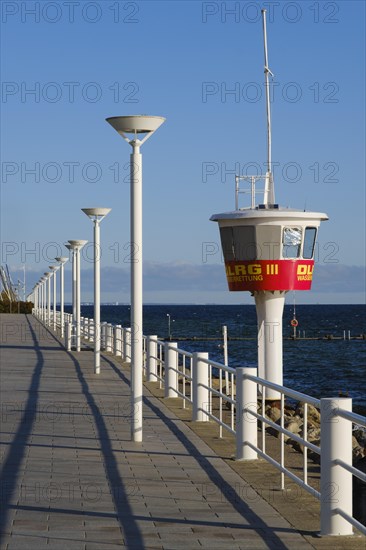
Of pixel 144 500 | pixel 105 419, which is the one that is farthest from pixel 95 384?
pixel 144 500

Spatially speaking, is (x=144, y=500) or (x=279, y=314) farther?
(x=279, y=314)

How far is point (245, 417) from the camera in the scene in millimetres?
11828

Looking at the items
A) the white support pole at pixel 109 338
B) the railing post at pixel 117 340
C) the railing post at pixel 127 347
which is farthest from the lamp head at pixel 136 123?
the white support pole at pixel 109 338

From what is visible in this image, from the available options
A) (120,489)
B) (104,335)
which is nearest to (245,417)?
(120,489)

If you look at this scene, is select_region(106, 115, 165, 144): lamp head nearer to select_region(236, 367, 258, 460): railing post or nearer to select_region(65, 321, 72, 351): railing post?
select_region(236, 367, 258, 460): railing post

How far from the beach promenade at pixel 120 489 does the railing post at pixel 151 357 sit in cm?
462

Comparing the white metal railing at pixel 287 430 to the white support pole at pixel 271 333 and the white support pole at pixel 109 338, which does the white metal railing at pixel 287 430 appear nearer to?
the white support pole at pixel 271 333

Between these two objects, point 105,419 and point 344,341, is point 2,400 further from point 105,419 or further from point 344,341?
point 344,341

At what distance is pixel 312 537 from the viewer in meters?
8.08

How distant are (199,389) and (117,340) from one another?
16.8 meters

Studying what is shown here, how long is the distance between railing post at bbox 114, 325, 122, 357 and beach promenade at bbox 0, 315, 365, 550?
12.9 metres

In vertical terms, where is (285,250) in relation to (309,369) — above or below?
above

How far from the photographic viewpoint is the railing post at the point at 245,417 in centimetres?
1180

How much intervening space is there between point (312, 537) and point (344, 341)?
102071 mm
